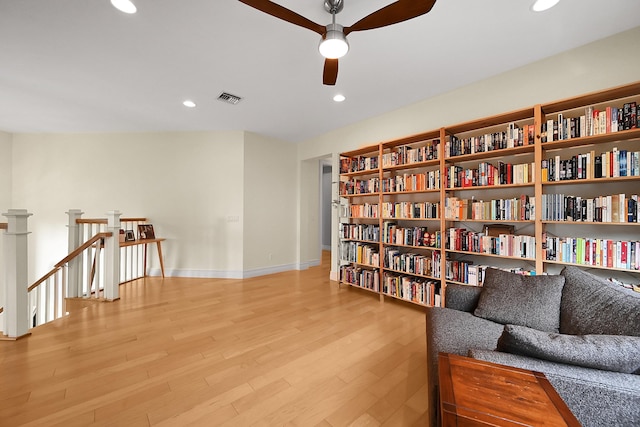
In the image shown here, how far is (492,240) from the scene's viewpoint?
2535mm

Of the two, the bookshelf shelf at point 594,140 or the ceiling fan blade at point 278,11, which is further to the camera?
the bookshelf shelf at point 594,140

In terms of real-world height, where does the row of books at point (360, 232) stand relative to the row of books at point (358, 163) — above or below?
below

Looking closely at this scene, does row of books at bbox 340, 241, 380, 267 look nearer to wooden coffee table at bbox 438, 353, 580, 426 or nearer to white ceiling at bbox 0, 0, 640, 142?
white ceiling at bbox 0, 0, 640, 142

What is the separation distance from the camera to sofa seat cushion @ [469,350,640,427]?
0.82 metres

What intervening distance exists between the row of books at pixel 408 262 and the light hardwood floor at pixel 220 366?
500mm

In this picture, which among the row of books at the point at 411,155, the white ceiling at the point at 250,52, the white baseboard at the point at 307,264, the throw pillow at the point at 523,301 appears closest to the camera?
the throw pillow at the point at 523,301

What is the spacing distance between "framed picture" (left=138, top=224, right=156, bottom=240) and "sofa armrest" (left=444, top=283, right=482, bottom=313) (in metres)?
4.73

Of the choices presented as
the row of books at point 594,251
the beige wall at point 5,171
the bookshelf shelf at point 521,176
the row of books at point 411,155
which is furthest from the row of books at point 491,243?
the beige wall at point 5,171

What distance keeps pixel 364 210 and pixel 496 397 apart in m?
3.10

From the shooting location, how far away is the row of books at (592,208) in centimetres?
190

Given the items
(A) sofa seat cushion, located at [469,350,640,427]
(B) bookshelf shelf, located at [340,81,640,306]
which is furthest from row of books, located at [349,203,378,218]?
(A) sofa seat cushion, located at [469,350,640,427]

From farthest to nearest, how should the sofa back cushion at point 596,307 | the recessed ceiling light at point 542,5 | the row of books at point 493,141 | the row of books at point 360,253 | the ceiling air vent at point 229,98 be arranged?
the row of books at point 360,253
the ceiling air vent at point 229,98
the row of books at point 493,141
the recessed ceiling light at point 542,5
the sofa back cushion at point 596,307

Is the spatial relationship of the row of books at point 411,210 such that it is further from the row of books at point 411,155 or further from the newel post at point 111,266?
the newel post at point 111,266

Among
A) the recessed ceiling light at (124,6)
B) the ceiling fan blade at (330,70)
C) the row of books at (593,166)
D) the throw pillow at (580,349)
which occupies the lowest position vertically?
the throw pillow at (580,349)
